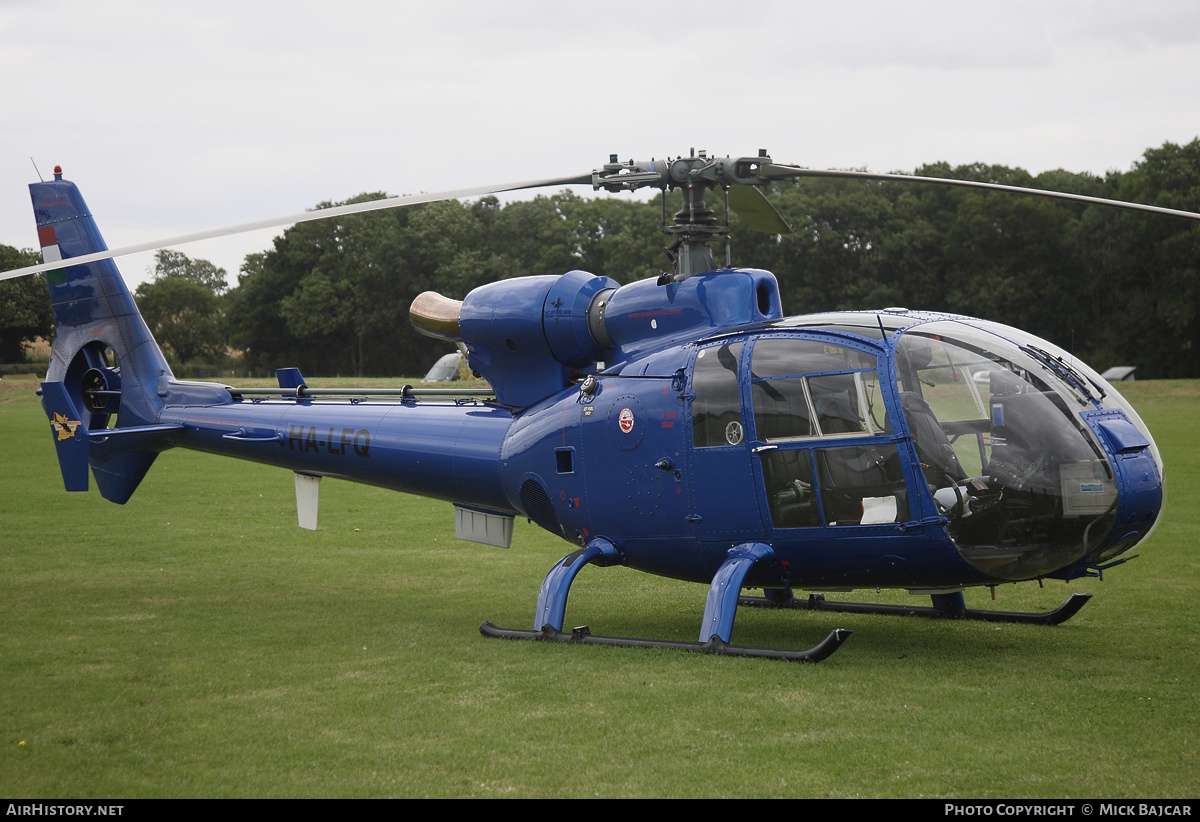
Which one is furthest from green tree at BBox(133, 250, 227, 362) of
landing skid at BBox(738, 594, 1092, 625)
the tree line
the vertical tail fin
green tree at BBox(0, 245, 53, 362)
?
landing skid at BBox(738, 594, 1092, 625)

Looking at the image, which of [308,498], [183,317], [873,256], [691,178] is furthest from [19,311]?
[691,178]

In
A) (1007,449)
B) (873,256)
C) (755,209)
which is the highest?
(873,256)

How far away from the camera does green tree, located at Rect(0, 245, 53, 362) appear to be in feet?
227

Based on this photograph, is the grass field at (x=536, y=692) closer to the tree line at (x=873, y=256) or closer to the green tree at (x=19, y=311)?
the tree line at (x=873, y=256)

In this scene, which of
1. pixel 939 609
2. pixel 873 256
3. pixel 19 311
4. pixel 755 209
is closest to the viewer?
pixel 755 209

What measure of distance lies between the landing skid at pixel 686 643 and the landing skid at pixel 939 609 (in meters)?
1.75

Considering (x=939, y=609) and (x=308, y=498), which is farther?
(x=308, y=498)

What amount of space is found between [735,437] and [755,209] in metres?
2.39

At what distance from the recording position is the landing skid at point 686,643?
7.52 m

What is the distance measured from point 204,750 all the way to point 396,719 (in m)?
1.18

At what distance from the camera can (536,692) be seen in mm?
7148

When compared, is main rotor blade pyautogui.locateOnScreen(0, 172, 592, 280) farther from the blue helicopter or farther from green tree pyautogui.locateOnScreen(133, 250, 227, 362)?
green tree pyautogui.locateOnScreen(133, 250, 227, 362)

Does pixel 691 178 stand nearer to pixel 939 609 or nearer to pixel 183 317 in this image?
pixel 939 609

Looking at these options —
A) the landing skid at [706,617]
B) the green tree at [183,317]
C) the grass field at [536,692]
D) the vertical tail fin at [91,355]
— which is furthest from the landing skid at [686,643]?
the green tree at [183,317]
